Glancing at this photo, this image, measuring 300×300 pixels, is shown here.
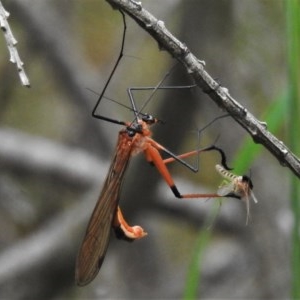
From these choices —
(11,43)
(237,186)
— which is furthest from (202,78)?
(237,186)

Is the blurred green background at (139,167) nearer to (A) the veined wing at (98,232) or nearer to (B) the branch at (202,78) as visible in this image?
(A) the veined wing at (98,232)

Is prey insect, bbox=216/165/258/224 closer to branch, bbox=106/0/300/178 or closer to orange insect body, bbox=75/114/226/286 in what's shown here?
orange insect body, bbox=75/114/226/286

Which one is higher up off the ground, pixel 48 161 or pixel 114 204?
pixel 114 204

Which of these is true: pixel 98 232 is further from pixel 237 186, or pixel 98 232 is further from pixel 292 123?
pixel 292 123

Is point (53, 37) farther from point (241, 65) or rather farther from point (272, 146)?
point (272, 146)

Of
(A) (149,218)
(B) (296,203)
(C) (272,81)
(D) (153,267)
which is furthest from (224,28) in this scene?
(B) (296,203)

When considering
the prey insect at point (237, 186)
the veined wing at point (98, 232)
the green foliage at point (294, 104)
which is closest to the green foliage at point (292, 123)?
the green foliage at point (294, 104)
